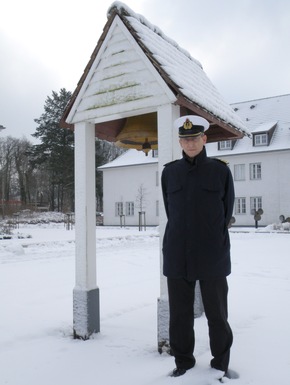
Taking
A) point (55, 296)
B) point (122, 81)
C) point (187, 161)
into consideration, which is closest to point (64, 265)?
point (55, 296)

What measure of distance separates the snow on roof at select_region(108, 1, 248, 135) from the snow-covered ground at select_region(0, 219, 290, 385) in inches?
94.0

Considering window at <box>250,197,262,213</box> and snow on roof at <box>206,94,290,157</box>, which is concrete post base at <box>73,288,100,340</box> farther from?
window at <box>250,197,262,213</box>

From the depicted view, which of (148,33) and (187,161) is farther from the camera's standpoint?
(148,33)

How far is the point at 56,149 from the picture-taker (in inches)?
1895

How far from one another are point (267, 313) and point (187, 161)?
2946mm

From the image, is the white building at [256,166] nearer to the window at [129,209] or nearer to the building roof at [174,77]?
the window at [129,209]

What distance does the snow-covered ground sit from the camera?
3.28 meters

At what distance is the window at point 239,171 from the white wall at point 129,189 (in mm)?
7110

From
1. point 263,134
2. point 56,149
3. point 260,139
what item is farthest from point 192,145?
point 56,149

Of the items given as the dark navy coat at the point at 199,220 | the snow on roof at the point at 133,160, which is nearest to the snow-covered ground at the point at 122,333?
the dark navy coat at the point at 199,220

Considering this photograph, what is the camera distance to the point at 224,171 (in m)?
3.17

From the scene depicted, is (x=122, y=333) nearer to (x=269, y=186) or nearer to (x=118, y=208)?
(x=269, y=186)

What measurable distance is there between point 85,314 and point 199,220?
1969 millimetres

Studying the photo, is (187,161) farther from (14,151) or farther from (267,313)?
(14,151)
